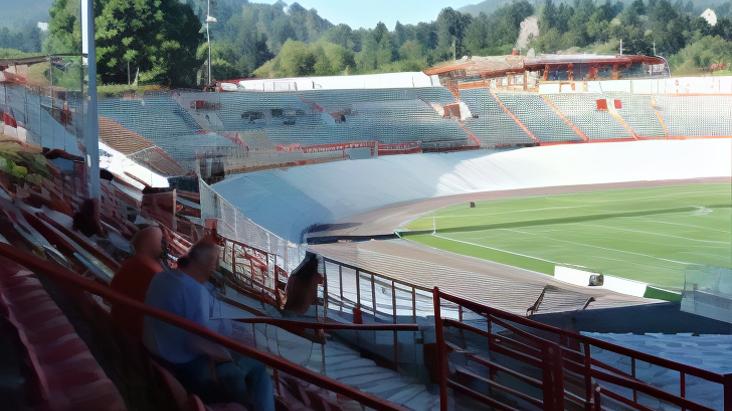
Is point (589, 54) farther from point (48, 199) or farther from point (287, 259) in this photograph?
point (48, 199)

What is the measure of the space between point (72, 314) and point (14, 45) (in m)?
3.44

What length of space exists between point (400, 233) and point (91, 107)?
14813 millimetres

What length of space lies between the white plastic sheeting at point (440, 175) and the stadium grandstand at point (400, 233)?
0.34 ft

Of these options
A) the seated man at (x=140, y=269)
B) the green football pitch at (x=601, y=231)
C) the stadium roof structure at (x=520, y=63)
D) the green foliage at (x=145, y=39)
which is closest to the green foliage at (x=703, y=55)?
the stadium roof structure at (x=520, y=63)

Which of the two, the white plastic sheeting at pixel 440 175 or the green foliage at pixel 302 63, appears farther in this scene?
the green foliage at pixel 302 63

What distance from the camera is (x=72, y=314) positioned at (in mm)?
3109

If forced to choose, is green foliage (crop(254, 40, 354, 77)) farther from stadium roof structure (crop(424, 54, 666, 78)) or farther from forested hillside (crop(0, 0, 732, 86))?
stadium roof structure (crop(424, 54, 666, 78))

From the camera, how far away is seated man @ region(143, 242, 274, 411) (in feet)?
9.77

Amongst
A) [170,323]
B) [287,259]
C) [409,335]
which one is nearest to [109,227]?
[409,335]

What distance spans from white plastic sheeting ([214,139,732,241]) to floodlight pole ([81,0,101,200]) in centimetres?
1333

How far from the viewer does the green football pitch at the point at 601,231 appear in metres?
16.7

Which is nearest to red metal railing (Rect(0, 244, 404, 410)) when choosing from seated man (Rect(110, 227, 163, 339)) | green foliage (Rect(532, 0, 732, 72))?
seated man (Rect(110, 227, 163, 339))

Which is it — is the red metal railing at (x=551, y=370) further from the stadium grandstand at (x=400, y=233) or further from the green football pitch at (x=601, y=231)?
the green football pitch at (x=601, y=231)

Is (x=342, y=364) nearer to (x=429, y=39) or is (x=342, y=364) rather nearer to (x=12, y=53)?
(x=12, y=53)
